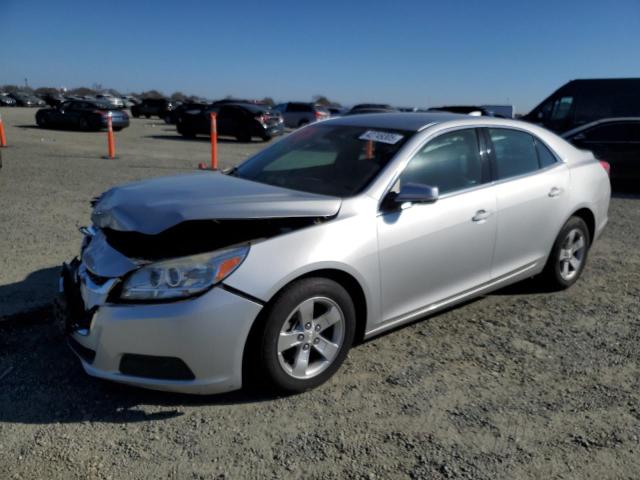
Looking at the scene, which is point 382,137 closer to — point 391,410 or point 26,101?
point 391,410

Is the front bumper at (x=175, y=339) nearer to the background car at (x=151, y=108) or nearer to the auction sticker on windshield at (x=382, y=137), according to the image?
the auction sticker on windshield at (x=382, y=137)

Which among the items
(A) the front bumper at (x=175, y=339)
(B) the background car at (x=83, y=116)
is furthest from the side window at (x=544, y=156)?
(B) the background car at (x=83, y=116)

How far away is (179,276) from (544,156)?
130 inches

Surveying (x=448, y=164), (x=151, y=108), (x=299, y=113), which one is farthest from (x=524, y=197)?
(x=151, y=108)

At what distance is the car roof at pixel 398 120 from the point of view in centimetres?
392

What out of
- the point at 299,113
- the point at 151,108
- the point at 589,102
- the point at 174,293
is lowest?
the point at 174,293

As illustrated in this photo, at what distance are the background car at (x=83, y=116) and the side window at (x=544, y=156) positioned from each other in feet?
69.7

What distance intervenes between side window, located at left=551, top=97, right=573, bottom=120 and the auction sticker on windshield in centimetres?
1405

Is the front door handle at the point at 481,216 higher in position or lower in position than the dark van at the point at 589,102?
lower

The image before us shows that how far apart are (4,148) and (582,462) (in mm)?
16447

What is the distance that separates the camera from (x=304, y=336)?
3.05 m

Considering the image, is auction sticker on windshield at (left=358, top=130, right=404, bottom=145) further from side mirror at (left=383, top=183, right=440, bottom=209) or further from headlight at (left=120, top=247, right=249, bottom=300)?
headlight at (left=120, top=247, right=249, bottom=300)

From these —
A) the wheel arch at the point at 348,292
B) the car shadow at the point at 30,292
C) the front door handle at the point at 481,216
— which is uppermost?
the front door handle at the point at 481,216

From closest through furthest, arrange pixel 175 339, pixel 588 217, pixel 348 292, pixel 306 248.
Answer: pixel 175 339, pixel 306 248, pixel 348 292, pixel 588 217
